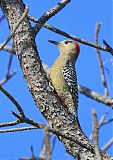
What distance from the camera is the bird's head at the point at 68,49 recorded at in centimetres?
664

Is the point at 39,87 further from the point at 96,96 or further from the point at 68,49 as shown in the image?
the point at 68,49

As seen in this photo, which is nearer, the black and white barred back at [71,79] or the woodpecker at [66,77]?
the woodpecker at [66,77]

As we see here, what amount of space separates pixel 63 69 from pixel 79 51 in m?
Result: 1.06

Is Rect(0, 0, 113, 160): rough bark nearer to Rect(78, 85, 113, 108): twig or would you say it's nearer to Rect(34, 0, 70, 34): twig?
Rect(34, 0, 70, 34): twig

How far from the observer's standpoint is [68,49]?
6812mm

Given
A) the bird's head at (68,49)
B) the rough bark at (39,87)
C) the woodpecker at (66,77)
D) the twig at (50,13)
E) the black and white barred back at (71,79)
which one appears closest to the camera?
the rough bark at (39,87)

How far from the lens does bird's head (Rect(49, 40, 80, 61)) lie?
664 cm

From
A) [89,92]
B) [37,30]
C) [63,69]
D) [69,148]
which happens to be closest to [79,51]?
[63,69]

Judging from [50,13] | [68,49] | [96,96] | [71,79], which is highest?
[68,49]

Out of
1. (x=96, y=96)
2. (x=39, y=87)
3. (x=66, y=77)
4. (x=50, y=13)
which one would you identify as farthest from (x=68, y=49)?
(x=39, y=87)

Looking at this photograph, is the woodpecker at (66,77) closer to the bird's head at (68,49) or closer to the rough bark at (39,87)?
the bird's head at (68,49)

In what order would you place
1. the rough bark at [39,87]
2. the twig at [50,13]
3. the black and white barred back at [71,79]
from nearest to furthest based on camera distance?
the rough bark at [39,87]
the twig at [50,13]
the black and white barred back at [71,79]

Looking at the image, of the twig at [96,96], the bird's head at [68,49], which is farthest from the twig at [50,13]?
the bird's head at [68,49]

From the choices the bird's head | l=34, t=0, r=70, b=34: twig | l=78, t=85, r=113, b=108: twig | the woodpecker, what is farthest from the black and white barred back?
l=34, t=0, r=70, b=34: twig
